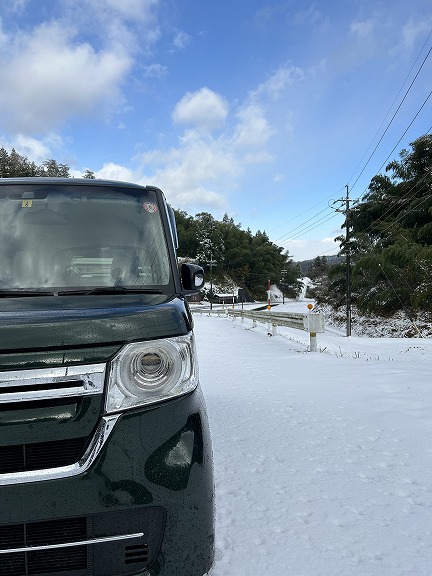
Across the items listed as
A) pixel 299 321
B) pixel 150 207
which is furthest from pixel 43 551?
pixel 299 321

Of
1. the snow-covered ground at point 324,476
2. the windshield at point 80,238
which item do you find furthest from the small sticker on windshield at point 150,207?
the snow-covered ground at point 324,476

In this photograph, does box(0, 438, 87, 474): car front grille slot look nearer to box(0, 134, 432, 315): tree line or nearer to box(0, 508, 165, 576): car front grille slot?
box(0, 508, 165, 576): car front grille slot

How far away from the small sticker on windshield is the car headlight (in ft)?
4.24

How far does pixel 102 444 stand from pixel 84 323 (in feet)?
1.44

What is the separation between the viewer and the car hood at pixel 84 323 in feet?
4.78

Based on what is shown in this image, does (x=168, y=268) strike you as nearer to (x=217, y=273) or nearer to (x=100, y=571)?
(x=100, y=571)

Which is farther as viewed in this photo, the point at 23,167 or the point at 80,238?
the point at 23,167

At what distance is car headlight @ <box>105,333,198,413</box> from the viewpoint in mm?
1531

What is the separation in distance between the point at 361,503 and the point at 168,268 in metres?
2.02

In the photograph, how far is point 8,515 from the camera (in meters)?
1.36

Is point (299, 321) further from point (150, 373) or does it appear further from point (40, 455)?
point (40, 455)

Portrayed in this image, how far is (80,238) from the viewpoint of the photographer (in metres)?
2.64

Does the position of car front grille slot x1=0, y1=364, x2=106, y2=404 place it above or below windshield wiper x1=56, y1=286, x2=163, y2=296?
below

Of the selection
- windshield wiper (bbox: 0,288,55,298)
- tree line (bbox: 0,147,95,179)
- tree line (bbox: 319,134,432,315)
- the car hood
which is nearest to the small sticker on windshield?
windshield wiper (bbox: 0,288,55,298)
